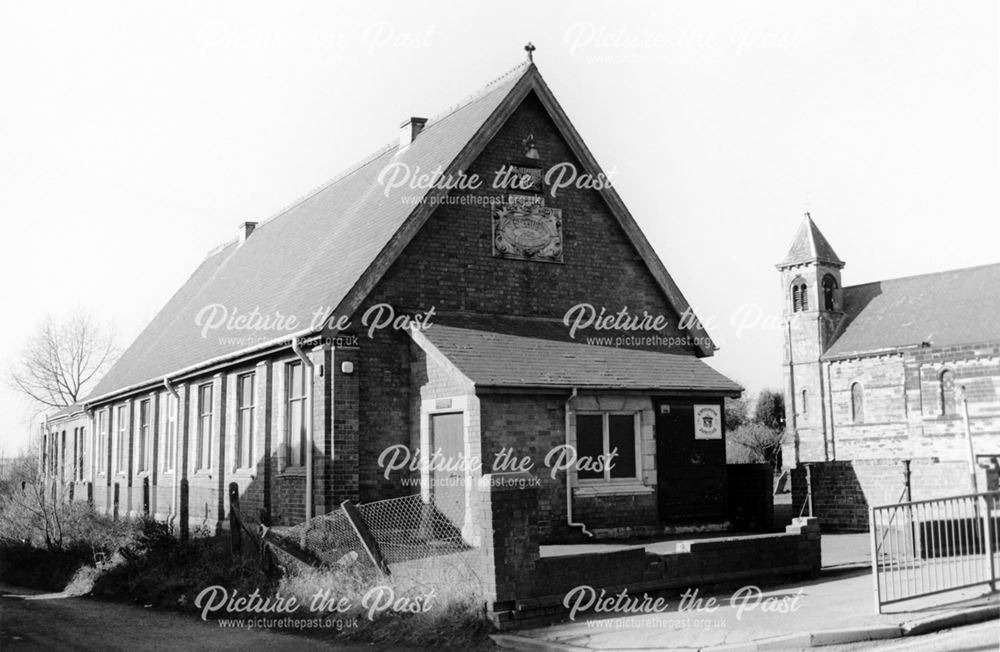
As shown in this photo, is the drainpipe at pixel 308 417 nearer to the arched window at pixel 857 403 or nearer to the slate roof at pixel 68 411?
the slate roof at pixel 68 411

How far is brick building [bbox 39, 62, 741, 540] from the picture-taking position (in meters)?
17.7

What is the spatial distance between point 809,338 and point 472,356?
49549 mm

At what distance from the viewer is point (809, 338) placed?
6297cm

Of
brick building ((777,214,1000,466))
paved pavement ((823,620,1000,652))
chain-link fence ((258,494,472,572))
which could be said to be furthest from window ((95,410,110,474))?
brick building ((777,214,1000,466))

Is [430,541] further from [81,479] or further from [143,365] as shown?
[81,479]

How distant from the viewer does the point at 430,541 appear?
16.9 m

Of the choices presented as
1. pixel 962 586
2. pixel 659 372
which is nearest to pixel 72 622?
pixel 659 372

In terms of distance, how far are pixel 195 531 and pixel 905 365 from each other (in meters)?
43.9

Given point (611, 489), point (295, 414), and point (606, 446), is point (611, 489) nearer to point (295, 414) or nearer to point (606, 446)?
point (606, 446)

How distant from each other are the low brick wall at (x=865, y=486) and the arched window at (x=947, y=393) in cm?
3076

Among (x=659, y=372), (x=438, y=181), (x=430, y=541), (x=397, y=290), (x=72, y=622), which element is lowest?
(x=72, y=622)

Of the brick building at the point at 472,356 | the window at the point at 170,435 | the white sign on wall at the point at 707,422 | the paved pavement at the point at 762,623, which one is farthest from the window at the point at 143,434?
the paved pavement at the point at 762,623

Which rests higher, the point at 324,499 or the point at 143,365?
the point at 143,365

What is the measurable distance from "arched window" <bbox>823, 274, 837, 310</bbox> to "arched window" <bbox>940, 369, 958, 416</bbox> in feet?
39.6
